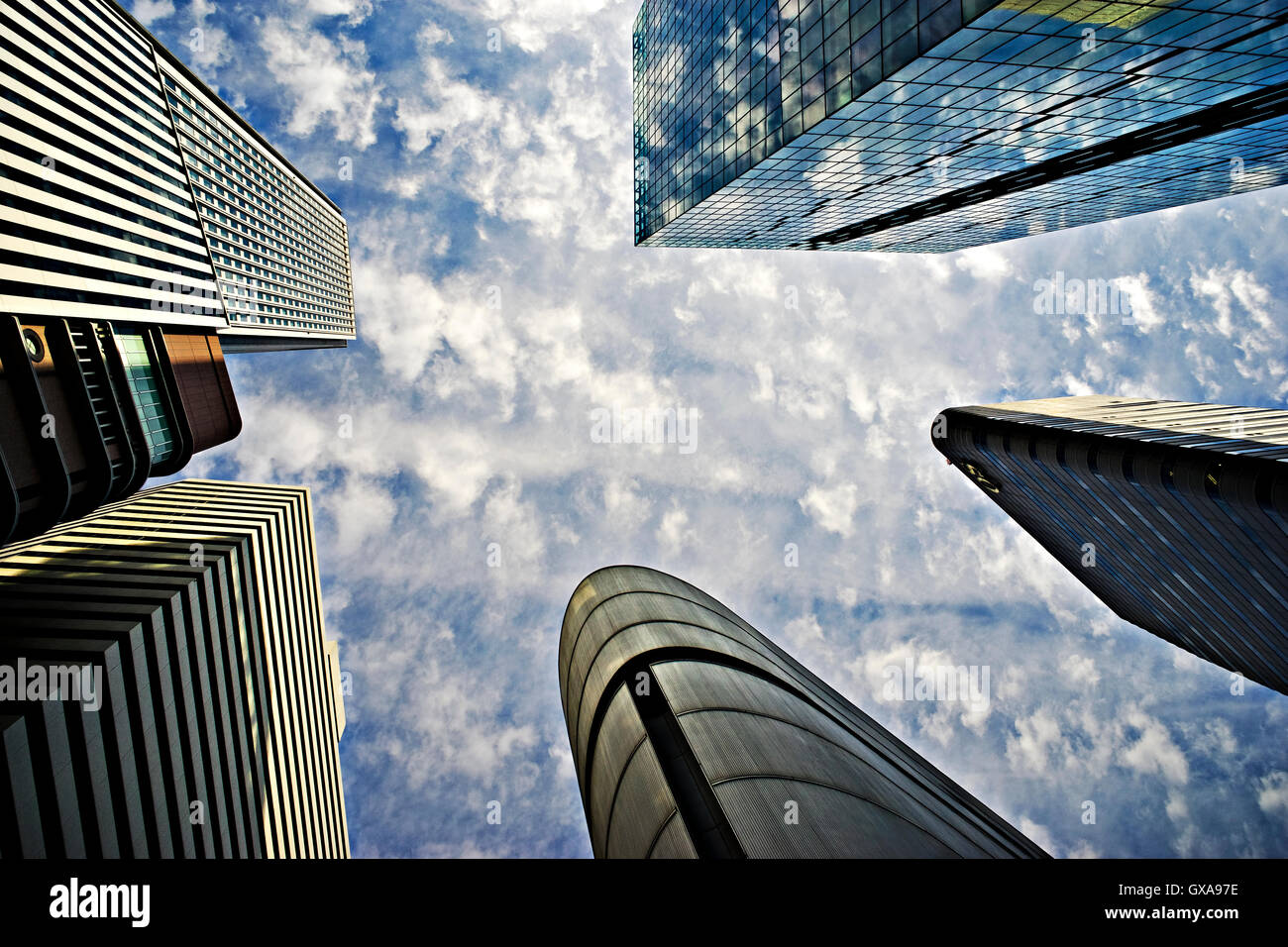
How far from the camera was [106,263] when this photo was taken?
117ft

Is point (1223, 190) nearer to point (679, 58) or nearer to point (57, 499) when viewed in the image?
point (679, 58)

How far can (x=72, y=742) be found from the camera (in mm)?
21359

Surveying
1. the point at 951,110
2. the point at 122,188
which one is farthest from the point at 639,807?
the point at 122,188

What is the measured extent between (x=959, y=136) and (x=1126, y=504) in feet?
109

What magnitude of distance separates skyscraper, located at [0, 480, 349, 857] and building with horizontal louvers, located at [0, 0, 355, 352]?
15575 mm

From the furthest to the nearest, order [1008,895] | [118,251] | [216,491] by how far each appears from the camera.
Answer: [216,491], [118,251], [1008,895]

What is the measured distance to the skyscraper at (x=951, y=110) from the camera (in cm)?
1645

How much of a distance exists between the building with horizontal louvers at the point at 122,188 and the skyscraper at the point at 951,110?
141ft

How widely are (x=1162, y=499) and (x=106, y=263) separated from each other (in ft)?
260

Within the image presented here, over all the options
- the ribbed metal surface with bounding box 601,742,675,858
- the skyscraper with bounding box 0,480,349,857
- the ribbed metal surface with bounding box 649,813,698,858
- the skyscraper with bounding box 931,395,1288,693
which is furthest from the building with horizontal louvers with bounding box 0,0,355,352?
the skyscraper with bounding box 931,395,1288,693

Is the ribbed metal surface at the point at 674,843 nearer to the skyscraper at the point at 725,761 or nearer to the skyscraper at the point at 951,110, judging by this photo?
the skyscraper at the point at 725,761

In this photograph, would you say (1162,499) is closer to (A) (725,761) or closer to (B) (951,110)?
(B) (951,110)

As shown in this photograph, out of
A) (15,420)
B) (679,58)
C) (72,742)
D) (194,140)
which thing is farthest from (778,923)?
(194,140)

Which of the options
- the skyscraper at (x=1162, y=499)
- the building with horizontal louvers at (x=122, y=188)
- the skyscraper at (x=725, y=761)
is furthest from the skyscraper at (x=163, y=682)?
the skyscraper at (x=1162, y=499)
